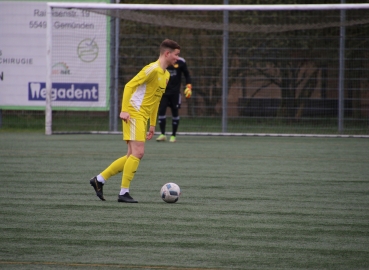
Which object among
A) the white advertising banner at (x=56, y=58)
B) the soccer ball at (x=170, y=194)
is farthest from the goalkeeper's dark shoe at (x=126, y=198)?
the white advertising banner at (x=56, y=58)

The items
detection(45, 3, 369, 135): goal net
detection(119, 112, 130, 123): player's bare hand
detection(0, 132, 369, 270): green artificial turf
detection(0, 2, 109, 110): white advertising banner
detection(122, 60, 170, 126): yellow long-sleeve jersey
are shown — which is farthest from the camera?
detection(0, 2, 109, 110): white advertising banner

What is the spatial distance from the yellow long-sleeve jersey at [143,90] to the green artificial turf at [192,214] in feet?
3.25

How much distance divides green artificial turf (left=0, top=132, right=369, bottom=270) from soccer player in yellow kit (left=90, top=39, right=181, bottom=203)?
0.94 feet

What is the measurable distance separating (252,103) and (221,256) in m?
13.5

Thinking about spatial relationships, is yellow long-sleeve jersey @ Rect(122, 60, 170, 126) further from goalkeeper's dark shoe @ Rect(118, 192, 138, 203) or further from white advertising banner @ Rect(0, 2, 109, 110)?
white advertising banner @ Rect(0, 2, 109, 110)

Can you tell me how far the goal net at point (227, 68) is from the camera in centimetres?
1728

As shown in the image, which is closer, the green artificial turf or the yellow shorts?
the green artificial turf

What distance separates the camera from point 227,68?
17703 mm

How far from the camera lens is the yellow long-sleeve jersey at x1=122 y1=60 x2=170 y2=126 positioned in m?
7.06

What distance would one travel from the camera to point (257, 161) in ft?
37.6

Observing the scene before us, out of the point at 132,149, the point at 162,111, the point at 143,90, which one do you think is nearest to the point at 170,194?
the point at 132,149

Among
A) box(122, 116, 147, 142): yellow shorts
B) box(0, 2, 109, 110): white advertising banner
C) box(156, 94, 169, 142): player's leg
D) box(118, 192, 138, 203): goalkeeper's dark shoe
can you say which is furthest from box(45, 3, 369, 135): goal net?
box(118, 192, 138, 203): goalkeeper's dark shoe

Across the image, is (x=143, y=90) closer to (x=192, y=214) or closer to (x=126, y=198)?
(x=126, y=198)

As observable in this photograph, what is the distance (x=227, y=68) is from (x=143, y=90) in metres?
10.8
